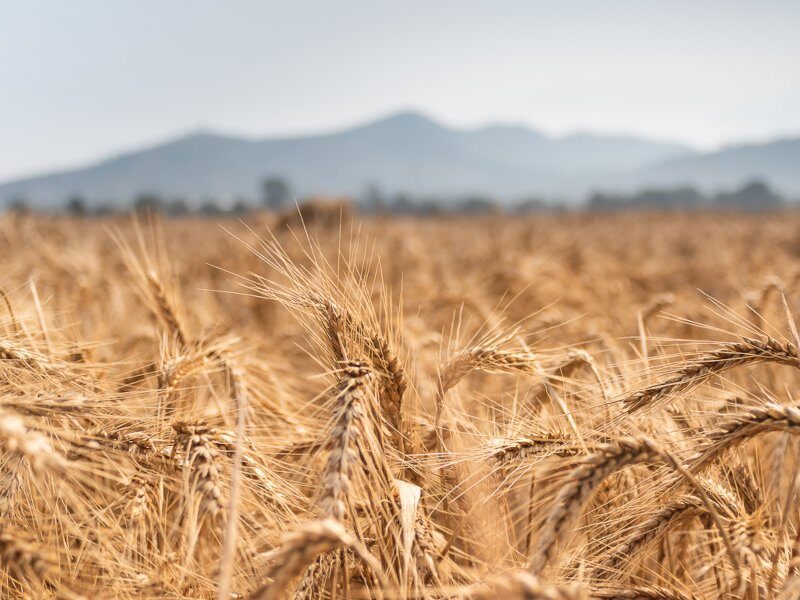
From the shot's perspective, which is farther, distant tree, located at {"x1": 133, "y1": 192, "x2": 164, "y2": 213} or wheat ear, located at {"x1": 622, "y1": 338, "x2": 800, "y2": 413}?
distant tree, located at {"x1": 133, "y1": 192, "x2": 164, "y2": 213}

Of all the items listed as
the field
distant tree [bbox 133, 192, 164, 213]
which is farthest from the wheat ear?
distant tree [bbox 133, 192, 164, 213]

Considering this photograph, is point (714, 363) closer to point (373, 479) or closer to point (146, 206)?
point (373, 479)

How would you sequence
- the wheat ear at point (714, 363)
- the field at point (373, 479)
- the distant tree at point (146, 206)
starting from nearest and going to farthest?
1. the field at point (373, 479)
2. the wheat ear at point (714, 363)
3. the distant tree at point (146, 206)

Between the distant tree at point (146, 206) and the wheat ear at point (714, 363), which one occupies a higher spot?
the distant tree at point (146, 206)

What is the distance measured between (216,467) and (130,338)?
217cm

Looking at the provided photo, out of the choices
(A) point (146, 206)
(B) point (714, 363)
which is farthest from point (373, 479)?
(A) point (146, 206)

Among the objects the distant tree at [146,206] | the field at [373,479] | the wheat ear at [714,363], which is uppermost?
the distant tree at [146,206]

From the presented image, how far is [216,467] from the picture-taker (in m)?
1.40

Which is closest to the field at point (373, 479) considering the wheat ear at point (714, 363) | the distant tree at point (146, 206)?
the wheat ear at point (714, 363)

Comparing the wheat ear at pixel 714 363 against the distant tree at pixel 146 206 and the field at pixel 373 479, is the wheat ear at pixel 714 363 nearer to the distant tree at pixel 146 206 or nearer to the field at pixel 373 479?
the field at pixel 373 479

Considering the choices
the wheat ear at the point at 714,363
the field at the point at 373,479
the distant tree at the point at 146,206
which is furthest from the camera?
the distant tree at the point at 146,206

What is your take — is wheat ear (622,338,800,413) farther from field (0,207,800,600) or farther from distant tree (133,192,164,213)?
distant tree (133,192,164,213)

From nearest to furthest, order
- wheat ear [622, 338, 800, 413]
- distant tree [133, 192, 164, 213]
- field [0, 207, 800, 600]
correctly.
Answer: field [0, 207, 800, 600], wheat ear [622, 338, 800, 413], distant tree [133, 192, 164, 213]

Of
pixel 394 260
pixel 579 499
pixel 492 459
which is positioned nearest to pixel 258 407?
pixel 492 459
